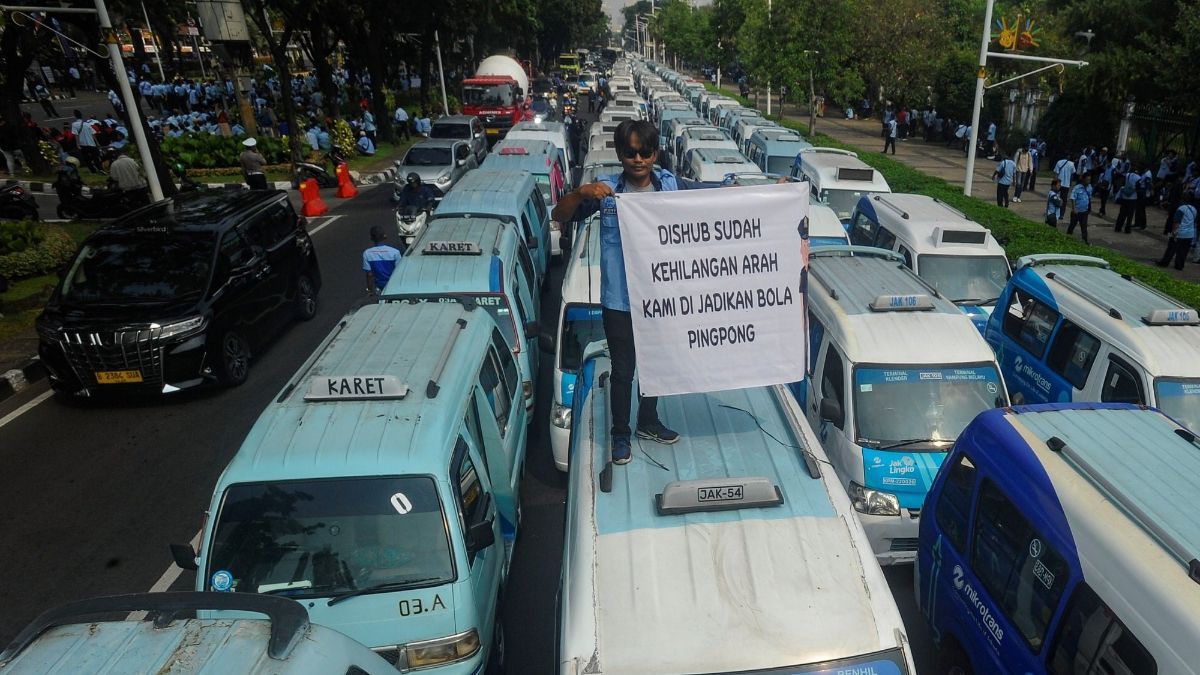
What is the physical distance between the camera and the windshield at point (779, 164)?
17.4 meters

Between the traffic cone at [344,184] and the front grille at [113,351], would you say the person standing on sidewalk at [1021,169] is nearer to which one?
the traffic cone at [344,184]

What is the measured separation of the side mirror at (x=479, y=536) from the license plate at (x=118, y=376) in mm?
6375

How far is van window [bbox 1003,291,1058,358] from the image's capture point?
25.2 feet

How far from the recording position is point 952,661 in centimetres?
480

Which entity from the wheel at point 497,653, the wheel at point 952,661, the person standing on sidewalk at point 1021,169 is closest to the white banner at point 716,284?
the wheel at point 497,653

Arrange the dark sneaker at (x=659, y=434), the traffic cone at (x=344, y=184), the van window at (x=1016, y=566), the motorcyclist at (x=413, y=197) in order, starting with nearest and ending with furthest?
the van window at (x=1016, y=566) → the dark sneaker at (x=659, y=434) → the motorcyclist at (x=413, y=197) → the traffic cone at (x=344, y=184)

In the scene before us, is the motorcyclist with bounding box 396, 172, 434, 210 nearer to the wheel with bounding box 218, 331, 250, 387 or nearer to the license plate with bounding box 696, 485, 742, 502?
the wheel with bounding box 218, 331, 250, 387


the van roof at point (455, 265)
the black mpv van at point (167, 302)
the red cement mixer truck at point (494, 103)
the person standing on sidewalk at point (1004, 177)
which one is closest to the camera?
the van roof at point (455, 265)

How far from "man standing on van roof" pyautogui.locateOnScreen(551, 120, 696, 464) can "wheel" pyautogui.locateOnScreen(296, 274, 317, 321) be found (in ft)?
28.6

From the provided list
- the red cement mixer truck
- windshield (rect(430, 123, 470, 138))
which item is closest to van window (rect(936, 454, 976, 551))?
windshield (rect(430, 123, 470, 138))

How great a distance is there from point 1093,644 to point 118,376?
964cm

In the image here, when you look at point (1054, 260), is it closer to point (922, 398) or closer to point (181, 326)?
point (922, 398)

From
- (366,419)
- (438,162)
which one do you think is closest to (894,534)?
(366,419)

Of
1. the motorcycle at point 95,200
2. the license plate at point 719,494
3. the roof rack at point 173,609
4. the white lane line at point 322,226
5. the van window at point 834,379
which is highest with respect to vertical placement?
the license plate at point 719,494
